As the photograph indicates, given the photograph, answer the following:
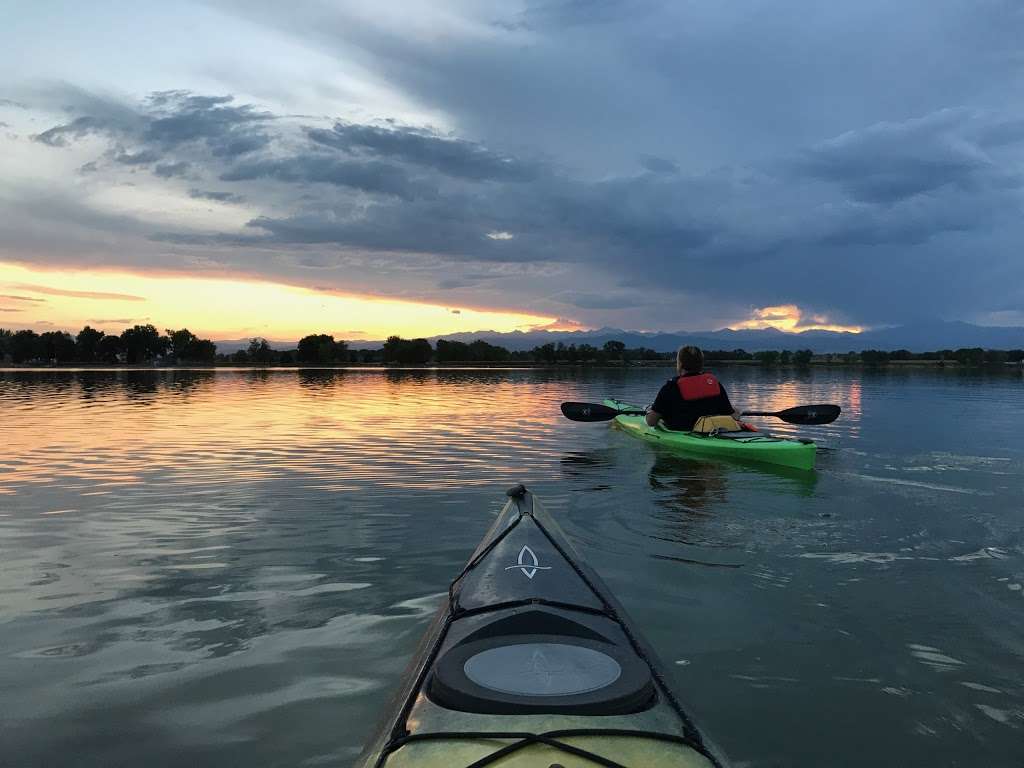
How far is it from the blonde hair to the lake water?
1.84 meters

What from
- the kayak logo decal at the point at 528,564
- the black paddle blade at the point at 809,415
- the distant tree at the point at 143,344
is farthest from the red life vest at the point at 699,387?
the distant tree at the point at 143,344

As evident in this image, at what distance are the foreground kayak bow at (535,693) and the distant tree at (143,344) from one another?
18706 centimetres

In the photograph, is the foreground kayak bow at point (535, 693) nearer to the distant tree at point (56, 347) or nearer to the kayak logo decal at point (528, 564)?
the kayak logo decal at point (528, 564)

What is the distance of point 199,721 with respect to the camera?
3850 mm

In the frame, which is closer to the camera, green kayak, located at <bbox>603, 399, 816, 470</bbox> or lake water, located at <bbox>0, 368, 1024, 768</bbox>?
lake water, located at <bbox>0, 368, 1024, 768</bbox>

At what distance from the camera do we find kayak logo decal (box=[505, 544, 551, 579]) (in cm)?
432

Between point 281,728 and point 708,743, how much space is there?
249cm

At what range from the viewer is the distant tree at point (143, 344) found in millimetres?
164625

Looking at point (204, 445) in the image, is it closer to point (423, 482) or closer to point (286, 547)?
point (423, 482)

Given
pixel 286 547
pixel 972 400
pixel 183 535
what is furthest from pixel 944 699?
pixel 972 400

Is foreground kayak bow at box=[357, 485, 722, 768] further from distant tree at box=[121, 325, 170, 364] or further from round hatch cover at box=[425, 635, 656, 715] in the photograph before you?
distant tree at box=[121, 325, 170, 364]

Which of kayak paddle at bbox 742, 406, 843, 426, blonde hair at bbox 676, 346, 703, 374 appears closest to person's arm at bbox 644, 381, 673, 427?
blonde hair at bbox 676, 346, 703, 374

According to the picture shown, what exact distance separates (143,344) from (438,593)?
186 m

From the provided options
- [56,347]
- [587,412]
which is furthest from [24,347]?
[587,412]
